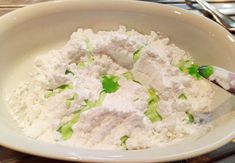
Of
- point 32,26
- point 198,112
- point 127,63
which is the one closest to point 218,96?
point 198,112

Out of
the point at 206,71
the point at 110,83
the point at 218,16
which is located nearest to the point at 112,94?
the point at 110,83

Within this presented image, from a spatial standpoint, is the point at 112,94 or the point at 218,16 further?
the point at 218,16

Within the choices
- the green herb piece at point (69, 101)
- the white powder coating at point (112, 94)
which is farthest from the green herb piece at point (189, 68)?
the green herb piece at point (69, 101)

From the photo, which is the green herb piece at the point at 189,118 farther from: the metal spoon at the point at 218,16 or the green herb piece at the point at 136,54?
the metal spoon at the point at 218,16

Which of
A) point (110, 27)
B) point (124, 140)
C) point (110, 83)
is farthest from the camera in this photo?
point (110, 27)

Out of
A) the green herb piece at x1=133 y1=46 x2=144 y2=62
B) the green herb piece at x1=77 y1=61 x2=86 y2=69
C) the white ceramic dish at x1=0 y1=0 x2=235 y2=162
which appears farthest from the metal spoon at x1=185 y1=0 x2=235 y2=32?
the green herb piece at x1=77 y1=61 x2=86 y2=69

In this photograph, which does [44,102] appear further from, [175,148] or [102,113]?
[175,148]

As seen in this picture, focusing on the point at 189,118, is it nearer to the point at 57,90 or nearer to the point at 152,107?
the point at 152,107
